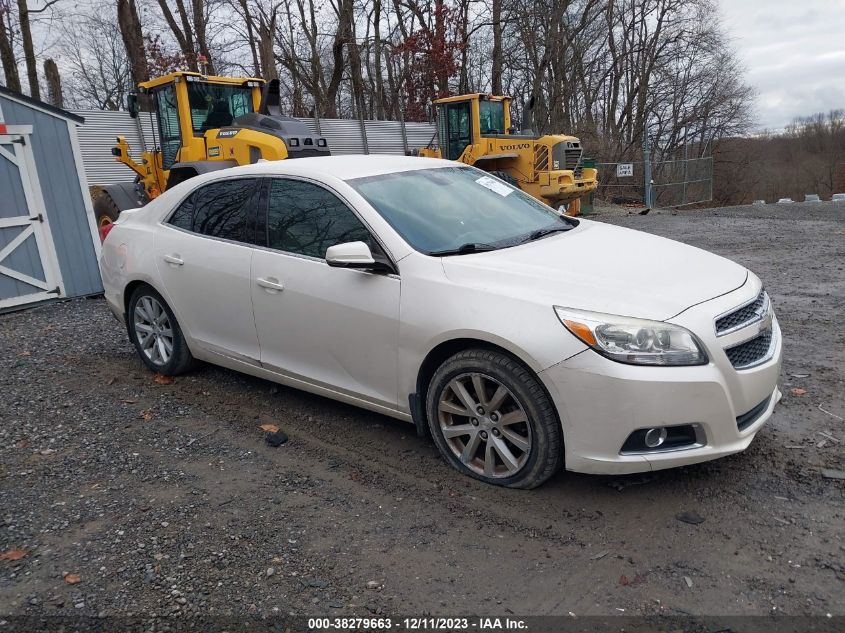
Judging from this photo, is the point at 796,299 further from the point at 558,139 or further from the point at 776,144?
the point at 776,144

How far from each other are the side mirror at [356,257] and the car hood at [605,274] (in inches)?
14.3

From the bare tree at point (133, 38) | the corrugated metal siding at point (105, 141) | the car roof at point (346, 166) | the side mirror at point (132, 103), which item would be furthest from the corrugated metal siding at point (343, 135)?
the car roof at point (346, 166)

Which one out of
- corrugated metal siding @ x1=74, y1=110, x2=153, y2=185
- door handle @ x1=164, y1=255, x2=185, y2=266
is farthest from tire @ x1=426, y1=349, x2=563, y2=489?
corrugated metal siding @ x1=74, y1=110, x2=153, y2=185

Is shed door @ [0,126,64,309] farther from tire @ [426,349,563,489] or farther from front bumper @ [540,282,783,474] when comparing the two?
front bumper @ [540,282,783,474]

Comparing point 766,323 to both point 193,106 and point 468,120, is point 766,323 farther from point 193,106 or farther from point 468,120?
point 468,120

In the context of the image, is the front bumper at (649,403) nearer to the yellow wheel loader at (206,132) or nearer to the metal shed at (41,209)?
the metal shed at (41,209)

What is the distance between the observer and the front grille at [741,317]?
10.3 feet

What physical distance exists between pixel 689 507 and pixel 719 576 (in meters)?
0.51

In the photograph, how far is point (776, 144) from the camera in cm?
A: 4522

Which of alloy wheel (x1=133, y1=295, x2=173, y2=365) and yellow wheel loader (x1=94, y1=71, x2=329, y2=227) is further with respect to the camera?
yellow wheel loader (x1=94, y1=71, x2=329, y2=227)

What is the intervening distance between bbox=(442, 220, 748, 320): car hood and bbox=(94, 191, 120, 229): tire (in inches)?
404

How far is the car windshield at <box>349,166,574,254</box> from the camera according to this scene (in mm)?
3838

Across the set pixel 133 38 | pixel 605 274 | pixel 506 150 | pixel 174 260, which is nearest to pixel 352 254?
pixel 605 274

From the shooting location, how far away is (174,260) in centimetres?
489
